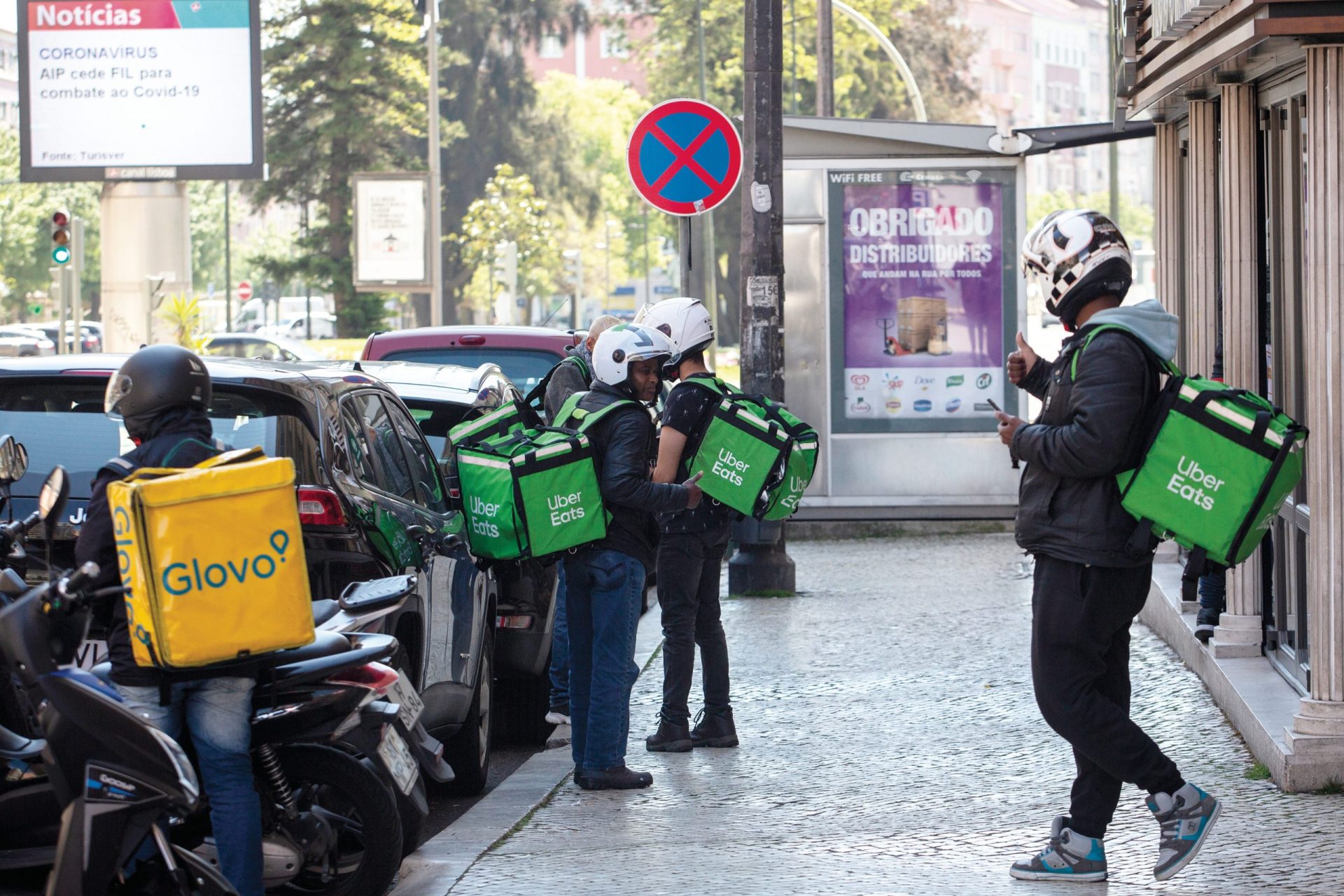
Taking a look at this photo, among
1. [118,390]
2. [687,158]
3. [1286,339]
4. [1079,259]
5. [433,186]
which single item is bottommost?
[118,390]

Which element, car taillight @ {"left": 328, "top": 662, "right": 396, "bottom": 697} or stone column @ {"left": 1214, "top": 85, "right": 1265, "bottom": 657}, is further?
stone column @ {"left": 1214, "top": 85, "right": 1265, "bottom": 657}

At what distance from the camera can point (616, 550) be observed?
22.3 feet

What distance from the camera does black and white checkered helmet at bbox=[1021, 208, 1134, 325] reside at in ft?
17.6

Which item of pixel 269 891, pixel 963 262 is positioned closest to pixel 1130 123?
pixel 963 262

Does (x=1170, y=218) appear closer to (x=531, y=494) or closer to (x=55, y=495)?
(x=531, y=494)

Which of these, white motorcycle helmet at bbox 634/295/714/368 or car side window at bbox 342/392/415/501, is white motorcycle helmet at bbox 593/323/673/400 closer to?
white motorcycle helmet at bbox 634/295/714/368

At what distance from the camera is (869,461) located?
588 inches

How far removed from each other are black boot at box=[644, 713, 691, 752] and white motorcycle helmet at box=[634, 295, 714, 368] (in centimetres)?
145

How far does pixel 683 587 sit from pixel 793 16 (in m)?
48.0

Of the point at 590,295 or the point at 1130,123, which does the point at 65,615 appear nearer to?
the point at 1130,123

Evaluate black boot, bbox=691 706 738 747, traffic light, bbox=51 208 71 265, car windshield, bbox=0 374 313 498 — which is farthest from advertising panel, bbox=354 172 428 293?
car windshield, bbox=0 374 313 498

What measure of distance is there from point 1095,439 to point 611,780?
2530mm

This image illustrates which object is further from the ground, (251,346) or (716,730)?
(251,346)

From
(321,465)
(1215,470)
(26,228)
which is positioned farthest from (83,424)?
(26,228)
